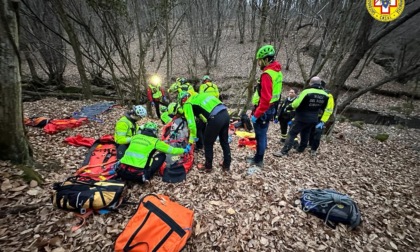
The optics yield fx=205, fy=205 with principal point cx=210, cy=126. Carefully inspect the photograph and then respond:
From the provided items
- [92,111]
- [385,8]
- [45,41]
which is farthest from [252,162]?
[45,41]

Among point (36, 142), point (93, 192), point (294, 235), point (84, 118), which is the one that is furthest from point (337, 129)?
point (36, 142)

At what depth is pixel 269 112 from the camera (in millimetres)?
4684

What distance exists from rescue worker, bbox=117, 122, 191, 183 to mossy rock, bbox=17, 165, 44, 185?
1.31 metres

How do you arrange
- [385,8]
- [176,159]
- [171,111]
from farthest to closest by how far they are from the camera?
[171,111] → [385,8] → [176,159]

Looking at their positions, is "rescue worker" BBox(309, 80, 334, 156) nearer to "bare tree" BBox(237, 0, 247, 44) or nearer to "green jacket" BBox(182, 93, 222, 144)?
"green jacket" BBox(182, 93, 222, 144)

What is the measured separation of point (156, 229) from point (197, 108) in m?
2.50

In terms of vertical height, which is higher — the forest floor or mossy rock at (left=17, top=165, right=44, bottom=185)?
mossy rock at (left=17, top=165, right=44, bottom=185)

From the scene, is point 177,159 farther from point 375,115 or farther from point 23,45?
point 375,115

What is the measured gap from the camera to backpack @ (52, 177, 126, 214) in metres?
3.22

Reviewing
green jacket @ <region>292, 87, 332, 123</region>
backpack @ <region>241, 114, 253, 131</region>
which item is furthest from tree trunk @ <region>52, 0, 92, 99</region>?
green jacket @ <region>292, 87, 332, 123</region>

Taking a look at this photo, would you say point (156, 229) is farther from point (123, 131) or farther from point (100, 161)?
point (123, 131)

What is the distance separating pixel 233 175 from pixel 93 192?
288 cm

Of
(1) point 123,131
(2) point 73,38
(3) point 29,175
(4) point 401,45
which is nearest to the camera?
(3) point 29,175

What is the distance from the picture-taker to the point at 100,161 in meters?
→ 5.07
